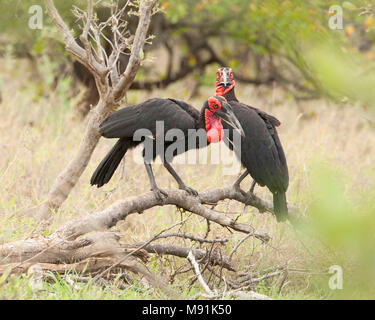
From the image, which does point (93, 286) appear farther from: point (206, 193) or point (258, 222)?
point (258, 222)

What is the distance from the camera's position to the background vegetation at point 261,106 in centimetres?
104

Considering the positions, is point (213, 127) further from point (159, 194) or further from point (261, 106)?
point (261, 106)

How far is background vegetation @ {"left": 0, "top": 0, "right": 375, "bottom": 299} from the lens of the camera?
104 cm

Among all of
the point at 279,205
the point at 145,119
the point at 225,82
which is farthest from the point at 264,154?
the point at 225,82

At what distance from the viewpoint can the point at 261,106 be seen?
852 centimetres

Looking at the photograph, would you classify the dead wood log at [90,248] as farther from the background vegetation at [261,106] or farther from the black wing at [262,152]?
the black wing at [262,152]

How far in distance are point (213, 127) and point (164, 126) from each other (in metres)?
0.33

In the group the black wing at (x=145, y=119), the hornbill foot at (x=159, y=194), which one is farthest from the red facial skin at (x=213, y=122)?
the hornbill foot at (x=159, y=194)

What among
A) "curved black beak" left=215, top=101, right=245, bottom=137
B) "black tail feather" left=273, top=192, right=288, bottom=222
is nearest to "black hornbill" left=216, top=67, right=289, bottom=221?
"black tail feather" left=273, top=192, right=288, bottom=222

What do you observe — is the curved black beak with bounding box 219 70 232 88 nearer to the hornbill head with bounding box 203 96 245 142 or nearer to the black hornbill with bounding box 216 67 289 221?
the black hornbill with bounding box 216 67 289 221

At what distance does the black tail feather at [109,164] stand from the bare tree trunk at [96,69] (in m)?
0.33

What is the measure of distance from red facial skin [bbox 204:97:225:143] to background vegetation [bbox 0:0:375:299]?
1.93ft
